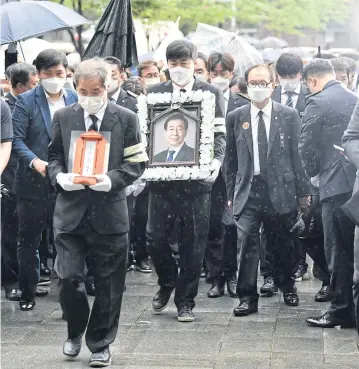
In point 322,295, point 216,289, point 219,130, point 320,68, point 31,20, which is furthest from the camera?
point 31,20

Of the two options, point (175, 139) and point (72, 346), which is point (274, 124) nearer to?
point (175, 139)

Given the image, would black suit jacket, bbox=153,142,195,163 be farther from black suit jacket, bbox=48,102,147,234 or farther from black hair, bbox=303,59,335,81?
black suit jacket, bbox=48,102,147,234

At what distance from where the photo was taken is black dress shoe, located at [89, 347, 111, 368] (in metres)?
8.06

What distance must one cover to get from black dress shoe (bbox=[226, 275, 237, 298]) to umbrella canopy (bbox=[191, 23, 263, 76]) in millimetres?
5561

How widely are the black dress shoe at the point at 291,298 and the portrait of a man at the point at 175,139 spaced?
181 centimetres

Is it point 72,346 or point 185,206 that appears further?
point 185,206

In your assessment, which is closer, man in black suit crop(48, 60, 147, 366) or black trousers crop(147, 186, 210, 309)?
man in black suit crop(48, 60, 147, 366)

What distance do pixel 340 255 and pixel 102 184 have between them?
244cm

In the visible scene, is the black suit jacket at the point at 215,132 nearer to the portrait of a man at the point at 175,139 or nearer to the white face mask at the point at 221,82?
the portrait of a man at the point at 175,139

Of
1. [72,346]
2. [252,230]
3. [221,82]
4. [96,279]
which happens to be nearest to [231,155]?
[252,230]

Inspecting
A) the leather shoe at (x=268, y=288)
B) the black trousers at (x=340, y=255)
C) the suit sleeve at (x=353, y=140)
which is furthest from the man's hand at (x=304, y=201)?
the suit sleeve at (x=353, y=140)

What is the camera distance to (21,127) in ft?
33.5

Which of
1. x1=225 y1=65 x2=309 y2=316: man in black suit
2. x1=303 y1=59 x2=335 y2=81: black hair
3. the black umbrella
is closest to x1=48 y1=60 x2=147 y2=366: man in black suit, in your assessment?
x1=225 y1=65 x2=309 y2=316: man in black suit

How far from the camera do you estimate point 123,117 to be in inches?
323
